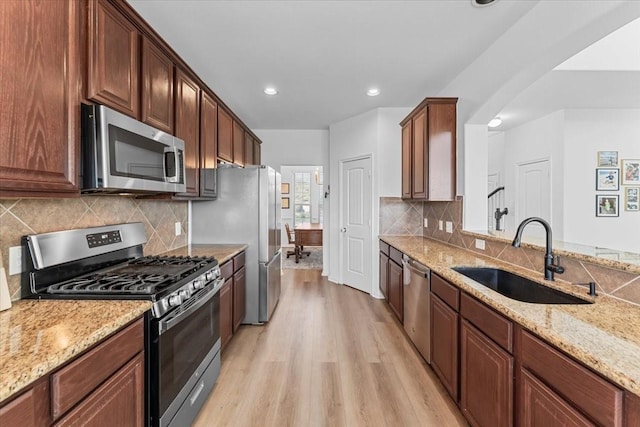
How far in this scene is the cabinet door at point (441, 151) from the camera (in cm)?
312

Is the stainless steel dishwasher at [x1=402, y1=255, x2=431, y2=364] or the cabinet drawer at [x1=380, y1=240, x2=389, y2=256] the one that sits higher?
the cabinet drawer at [x1=380, y1=240, x2=389, y2=256]

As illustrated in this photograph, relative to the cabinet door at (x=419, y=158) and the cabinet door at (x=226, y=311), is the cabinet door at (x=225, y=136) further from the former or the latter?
the cabinet door at (x=419, y=158)

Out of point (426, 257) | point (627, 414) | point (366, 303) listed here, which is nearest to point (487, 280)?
point (426, 257)

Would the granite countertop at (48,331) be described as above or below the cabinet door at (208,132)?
below

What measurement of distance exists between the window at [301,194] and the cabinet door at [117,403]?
8076 mm

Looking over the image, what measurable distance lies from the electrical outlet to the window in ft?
26.2

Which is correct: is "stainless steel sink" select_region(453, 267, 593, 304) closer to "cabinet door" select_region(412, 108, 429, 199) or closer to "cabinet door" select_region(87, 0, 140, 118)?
"cabinet door" select_region(412, 108, 429, 199)

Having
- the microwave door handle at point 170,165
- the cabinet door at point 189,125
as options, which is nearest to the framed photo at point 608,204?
the cabinet door at point 189,125

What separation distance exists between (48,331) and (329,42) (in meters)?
2.59

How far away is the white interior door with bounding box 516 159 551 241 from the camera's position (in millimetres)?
4547

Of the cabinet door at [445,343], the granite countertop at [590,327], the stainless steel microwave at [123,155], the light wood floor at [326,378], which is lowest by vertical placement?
the light wood floor at [326,378]

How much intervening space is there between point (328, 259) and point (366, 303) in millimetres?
1398

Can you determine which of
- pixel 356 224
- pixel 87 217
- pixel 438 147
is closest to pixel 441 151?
pixel 438 147

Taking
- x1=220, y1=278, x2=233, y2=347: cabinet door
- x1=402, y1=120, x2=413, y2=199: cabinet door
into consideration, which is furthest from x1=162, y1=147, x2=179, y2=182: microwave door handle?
x1=402, y1=120, x2=413, y2=199: cabinet door
